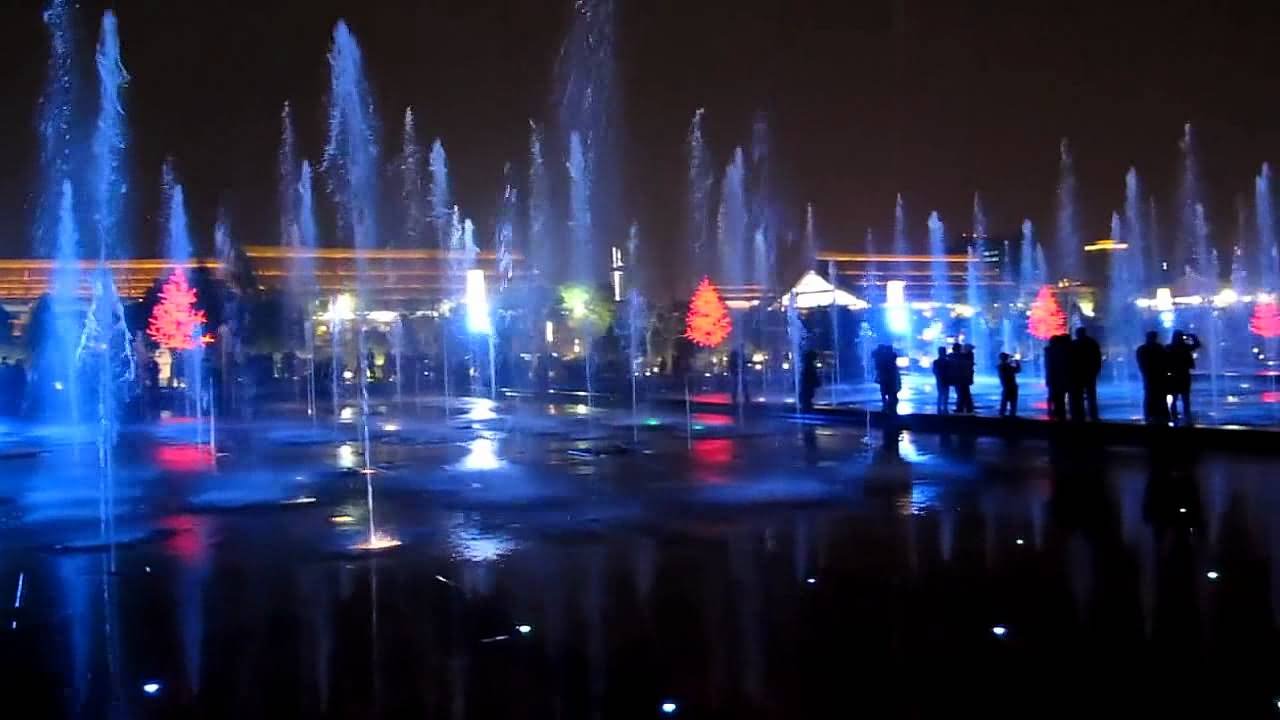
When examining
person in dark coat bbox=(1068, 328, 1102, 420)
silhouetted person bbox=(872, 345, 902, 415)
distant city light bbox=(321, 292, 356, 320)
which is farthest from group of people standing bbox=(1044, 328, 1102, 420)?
distant city light bbox=(321, 292, 356, 320)

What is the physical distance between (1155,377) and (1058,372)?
4.71 feet

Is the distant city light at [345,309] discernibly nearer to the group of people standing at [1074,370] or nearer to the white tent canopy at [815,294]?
the white tent canopy at [815,294]

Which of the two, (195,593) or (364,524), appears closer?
(195,593)

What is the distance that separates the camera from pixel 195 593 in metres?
8.48

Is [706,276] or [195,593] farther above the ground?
[706,276]

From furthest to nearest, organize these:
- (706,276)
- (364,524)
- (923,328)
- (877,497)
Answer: (923,328) < (706,276) < (877,497) < (364,524)

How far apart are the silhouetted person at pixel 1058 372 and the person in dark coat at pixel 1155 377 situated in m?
1.04

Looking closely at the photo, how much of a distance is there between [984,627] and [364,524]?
6.29 m

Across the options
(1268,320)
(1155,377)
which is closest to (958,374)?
(1155,377)

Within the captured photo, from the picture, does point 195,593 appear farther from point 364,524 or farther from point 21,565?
point 364,524

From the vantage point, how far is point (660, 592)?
8.18 m

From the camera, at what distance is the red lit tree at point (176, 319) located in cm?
6594

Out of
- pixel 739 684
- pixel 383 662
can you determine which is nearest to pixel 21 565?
pixel 383 662

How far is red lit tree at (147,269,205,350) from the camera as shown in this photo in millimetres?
65938
